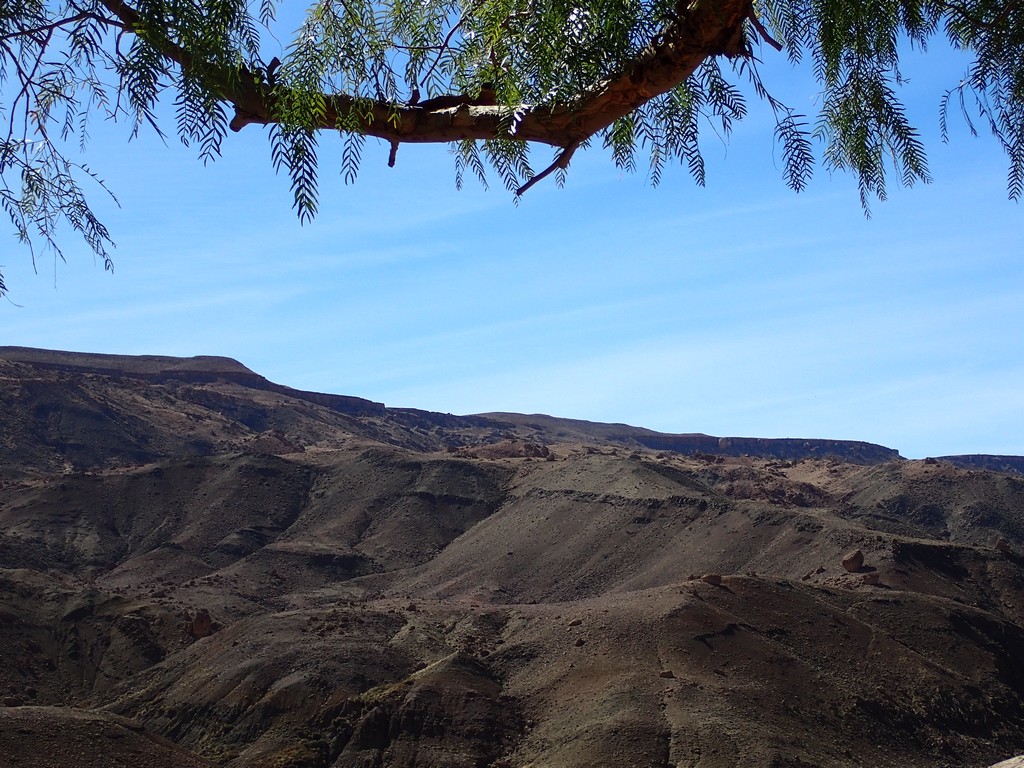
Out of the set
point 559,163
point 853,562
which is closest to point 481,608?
point 853,562

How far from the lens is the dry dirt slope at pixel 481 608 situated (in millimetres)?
24531

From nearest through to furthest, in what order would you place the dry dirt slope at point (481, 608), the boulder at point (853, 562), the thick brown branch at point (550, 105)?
the thick brown branch at point (550, 105) → the dry dirt slope at point (481, 608) → the boulder at point (853, 562)

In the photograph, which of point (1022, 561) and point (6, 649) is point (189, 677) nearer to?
point (6, 649)

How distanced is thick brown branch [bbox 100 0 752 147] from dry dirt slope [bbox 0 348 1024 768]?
15.3 m

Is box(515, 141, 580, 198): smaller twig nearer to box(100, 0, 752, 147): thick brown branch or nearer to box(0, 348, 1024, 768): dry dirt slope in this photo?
box(100, 0, 752, 147): thick brown branch

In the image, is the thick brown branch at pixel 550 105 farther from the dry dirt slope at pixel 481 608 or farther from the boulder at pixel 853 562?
the boulder at pixel 853 562

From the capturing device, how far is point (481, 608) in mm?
34875

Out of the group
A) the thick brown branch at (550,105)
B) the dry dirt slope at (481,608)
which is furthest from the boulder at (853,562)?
the thick brown branch at (550,105)

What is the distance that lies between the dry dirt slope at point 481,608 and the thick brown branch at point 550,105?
15.3 metres

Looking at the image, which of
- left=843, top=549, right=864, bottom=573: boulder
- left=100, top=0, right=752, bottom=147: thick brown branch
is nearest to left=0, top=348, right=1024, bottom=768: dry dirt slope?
left=843, top=549, right=864, bottom=573: boulder

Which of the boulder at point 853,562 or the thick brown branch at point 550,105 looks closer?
the thick brown branch at point 550,105

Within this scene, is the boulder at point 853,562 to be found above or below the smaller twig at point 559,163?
below

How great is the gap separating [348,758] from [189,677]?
7589 millimetres

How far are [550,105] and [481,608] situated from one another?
97.3ft
